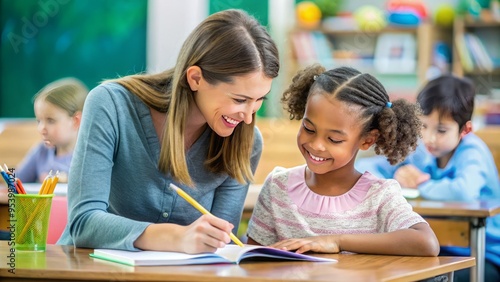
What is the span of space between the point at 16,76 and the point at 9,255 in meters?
5.71

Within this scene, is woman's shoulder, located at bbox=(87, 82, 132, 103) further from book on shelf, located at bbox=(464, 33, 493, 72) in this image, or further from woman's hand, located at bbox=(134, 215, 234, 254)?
book on shelf, located at bbox=(464, 33, 493, 72)

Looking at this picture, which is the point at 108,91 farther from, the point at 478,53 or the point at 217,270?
the point at 478,53

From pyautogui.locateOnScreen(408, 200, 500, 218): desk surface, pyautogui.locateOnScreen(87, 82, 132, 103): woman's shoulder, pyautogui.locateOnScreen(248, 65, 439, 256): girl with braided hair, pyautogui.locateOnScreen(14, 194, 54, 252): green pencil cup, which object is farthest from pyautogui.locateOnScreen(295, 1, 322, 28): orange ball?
pyautogui.locateOnScreen(14, 194, 54, 252): green pencil cup

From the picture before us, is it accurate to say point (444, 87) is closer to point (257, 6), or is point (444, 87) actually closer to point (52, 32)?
point (257, 6)

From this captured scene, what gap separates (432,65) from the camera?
629cm

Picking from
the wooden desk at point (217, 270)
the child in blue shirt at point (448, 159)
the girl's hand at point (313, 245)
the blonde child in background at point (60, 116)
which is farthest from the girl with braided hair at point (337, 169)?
the child in blue shirt at point (448, 159)

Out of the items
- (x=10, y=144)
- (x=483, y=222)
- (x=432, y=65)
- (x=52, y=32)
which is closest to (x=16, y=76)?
(x=52, y=32)

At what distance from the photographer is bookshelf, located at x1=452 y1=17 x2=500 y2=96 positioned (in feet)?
20.0

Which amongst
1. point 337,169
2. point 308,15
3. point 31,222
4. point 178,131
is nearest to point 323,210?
point 337,169

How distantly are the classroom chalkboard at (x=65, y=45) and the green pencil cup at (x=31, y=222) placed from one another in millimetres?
5276

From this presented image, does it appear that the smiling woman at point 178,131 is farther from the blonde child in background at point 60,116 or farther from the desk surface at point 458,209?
the desk surface at point 458,209

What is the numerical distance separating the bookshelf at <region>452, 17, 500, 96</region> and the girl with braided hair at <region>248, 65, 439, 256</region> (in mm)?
4265

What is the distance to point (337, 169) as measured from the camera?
6.43 ft

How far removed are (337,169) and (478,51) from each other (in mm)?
4436
